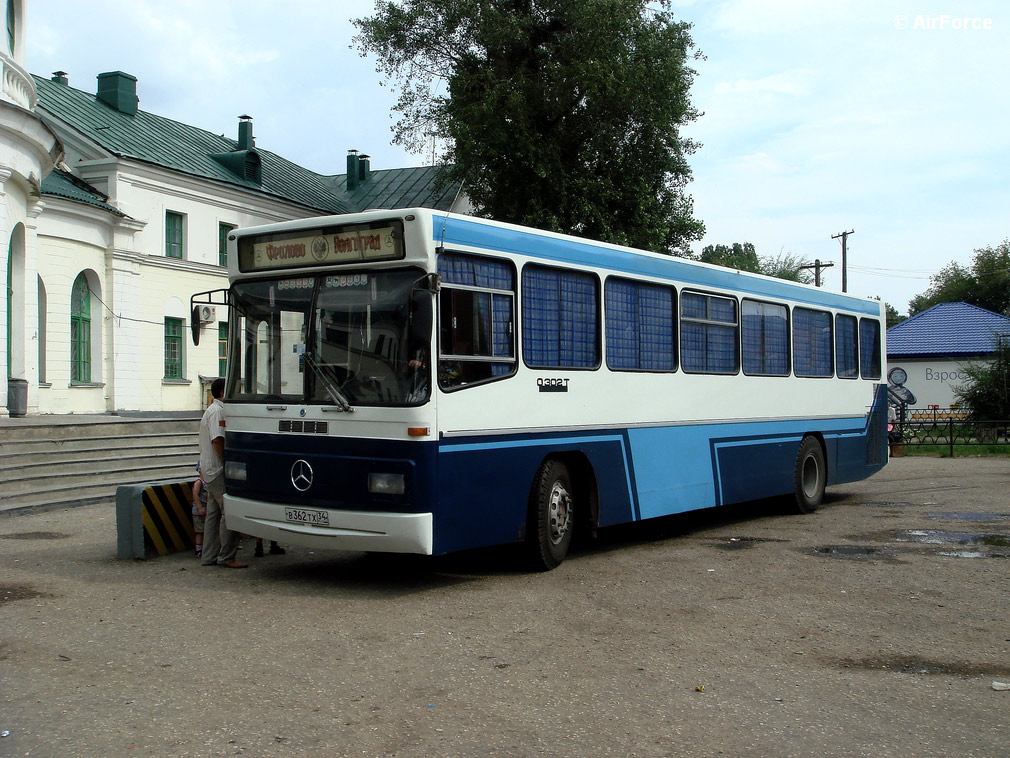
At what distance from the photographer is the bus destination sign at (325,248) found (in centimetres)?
812

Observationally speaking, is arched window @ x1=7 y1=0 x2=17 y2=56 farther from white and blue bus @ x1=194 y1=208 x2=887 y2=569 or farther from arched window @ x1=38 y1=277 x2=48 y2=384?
white and blue bus @ x1=194 y1=208 x2=887 y2=569

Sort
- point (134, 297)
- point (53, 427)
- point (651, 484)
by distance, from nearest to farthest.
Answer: point (651, 484)
point (53, 427)
point (134, 297)

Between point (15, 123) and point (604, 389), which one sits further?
point (15, 123)

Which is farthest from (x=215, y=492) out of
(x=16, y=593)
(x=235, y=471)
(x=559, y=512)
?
(x=559, y=512)

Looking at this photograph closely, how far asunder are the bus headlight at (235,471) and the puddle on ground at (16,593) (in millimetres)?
1766

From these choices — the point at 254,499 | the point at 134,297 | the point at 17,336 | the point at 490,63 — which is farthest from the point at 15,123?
the point at 490,63

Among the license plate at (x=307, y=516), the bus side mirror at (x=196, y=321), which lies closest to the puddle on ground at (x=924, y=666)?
the license plate at (x=307, y=516)

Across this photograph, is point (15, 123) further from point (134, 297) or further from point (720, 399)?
point (720, 399)

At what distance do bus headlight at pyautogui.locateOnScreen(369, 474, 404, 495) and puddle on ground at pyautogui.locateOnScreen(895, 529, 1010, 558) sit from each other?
583 cm

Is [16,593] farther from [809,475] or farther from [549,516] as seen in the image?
[809,475]

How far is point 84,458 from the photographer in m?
17.4

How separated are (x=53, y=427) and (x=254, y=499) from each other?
1075cm

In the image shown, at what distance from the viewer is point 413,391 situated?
792 cm

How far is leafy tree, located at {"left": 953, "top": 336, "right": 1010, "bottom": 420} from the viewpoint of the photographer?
3506 cm
